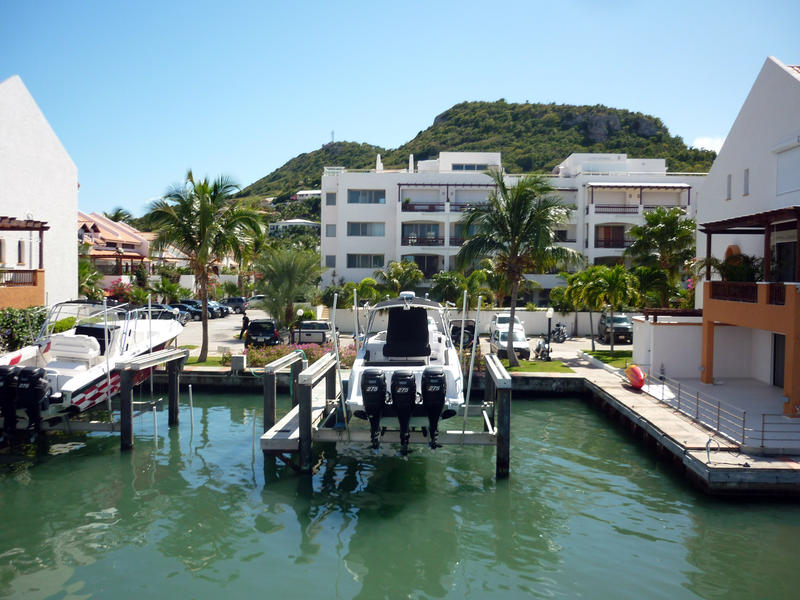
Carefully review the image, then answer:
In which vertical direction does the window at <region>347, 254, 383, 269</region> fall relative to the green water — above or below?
above

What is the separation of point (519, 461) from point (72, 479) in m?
10.1

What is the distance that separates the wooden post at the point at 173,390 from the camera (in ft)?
61.0

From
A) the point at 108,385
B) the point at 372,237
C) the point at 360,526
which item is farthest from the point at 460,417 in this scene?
the point at 372,237

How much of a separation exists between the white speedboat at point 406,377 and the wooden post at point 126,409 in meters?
5.75

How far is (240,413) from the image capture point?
2034 cm

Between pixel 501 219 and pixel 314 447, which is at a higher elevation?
pixel 501 219

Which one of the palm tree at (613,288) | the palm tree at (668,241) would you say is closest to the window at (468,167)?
the palm tree at (668,241)

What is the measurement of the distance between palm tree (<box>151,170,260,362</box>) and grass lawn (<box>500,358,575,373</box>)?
11.6m

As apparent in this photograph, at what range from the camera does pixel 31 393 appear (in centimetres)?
1406

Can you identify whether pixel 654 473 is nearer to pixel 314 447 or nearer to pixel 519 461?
pixel 519 461

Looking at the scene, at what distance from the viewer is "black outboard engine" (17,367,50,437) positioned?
14.1m

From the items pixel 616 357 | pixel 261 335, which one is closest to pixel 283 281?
pixel 261 335

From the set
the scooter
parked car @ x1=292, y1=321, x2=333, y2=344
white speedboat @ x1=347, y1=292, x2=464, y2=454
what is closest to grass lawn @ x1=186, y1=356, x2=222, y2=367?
parked car @ x1=292, y1=321, x2=333, y2=344

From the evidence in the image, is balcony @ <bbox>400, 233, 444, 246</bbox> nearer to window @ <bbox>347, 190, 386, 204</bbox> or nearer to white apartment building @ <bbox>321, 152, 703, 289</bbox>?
white apartment building @ <bbox>321, 152, 703, 289</bbox>
